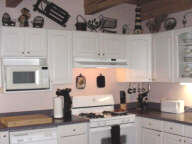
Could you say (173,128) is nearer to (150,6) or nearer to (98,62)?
(98,62)

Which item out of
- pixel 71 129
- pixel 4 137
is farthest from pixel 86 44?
pixel 4 137

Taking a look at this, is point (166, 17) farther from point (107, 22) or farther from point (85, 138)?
point (85, 138)

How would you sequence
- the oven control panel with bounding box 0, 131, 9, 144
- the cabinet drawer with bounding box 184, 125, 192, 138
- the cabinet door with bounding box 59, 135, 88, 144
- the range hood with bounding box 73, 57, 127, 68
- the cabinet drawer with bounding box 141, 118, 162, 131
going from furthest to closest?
the range hood with bounding box 73, 57, 127, 68, the cabinet drawer with bounding box 141, 118, 162, 131, the cabinet door with bounding box 59, 135, 88, 144, the cabinet drawer with bounding box 184, 125, 192, 138, the oven control panel with bounding box 0, 131, 9, 144

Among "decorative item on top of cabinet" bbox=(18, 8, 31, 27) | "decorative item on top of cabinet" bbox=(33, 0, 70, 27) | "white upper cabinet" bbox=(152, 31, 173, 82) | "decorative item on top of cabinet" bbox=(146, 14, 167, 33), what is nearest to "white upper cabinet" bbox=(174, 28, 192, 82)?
"white upper cabinet" bbox=(152, 31, 173, 82)

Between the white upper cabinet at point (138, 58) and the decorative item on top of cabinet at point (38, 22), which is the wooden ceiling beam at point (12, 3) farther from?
the white upper cabinet at point (138, 58)

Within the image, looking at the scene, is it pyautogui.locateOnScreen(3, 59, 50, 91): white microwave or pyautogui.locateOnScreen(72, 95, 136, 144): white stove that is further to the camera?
pyautogui.locateOnScreen(72, 95, 136, 144): white stove

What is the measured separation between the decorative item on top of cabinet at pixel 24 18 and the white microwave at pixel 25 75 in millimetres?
530

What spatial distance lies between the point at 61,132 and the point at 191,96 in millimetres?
2132

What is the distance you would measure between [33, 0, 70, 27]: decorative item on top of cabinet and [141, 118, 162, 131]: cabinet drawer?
1.98m

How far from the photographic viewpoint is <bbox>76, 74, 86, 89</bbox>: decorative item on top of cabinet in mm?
4578

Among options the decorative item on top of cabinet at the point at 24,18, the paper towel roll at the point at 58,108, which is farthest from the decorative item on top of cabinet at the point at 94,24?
the paper towel roll at the point at 58,108

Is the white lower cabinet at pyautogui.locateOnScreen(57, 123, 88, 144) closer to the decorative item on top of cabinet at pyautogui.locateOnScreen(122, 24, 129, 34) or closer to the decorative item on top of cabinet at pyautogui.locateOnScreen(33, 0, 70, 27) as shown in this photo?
the decorative item on top of cabinet at pyautogui.locateOnScreen(33, 0, 70, 27)

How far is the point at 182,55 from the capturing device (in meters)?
4.23

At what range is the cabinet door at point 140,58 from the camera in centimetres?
466
